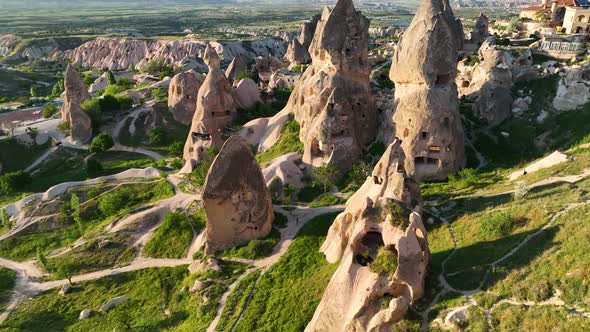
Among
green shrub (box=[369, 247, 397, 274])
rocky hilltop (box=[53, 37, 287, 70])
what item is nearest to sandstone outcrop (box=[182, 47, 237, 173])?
green shrub (box=[369, 247, 397, 274])

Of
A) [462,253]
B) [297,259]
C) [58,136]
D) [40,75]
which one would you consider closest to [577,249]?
[462,253]

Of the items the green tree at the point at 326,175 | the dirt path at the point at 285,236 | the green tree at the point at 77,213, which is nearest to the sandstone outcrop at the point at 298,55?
the green tree at the point at 326,175

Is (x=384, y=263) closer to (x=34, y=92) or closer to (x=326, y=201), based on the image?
(x=326, y=201)

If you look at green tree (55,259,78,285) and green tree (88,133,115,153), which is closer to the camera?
green tree (55,259,78,285)

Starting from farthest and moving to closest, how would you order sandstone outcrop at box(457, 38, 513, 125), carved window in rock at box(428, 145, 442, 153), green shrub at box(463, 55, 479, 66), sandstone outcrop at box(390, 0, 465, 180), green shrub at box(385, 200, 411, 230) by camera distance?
green shrub at box(463, 55, 479, 66) → sandstone outcrop at box(457, 38, 513, 125) → carved window in rock at box(428, 145, 442, 153) → sandstone outcrop at box(390, 0, 465, 180) → green shrub at box(385, 200, 411, 230)

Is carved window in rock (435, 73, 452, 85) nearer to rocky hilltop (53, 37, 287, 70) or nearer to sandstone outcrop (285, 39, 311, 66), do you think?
sandstone outcrop (285, 39, 311, 66)
